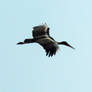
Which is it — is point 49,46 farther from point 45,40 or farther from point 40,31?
point 40,31

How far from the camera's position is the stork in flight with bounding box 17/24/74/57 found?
59.6m

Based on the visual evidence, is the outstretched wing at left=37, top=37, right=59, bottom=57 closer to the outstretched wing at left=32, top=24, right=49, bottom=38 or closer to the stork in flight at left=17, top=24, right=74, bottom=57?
the stork in flight at left=17, top=24, right=74, bottom=57

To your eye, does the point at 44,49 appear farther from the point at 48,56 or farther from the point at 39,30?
the point at 39,30

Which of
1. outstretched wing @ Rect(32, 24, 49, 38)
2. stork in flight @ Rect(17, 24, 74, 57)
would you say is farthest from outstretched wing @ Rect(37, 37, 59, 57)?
outstretched wing @ Rect(32, 24, 49, 38)

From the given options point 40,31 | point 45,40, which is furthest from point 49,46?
point 40,31

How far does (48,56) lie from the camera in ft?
194

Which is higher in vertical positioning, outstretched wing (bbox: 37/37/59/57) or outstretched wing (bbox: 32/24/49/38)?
outstretched wing (bbox: 32/24/49/38)

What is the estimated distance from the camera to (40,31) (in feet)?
219

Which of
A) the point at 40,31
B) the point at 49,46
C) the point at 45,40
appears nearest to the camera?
the point at 49,46

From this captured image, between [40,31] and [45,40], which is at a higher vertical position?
[40,31]

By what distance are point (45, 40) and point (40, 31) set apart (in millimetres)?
4385

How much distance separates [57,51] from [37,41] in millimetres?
4150

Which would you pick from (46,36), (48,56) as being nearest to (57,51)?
(48,56)

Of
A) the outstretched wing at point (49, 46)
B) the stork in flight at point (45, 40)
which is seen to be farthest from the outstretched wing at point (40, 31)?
the outstretched wing at point (49, 46)
